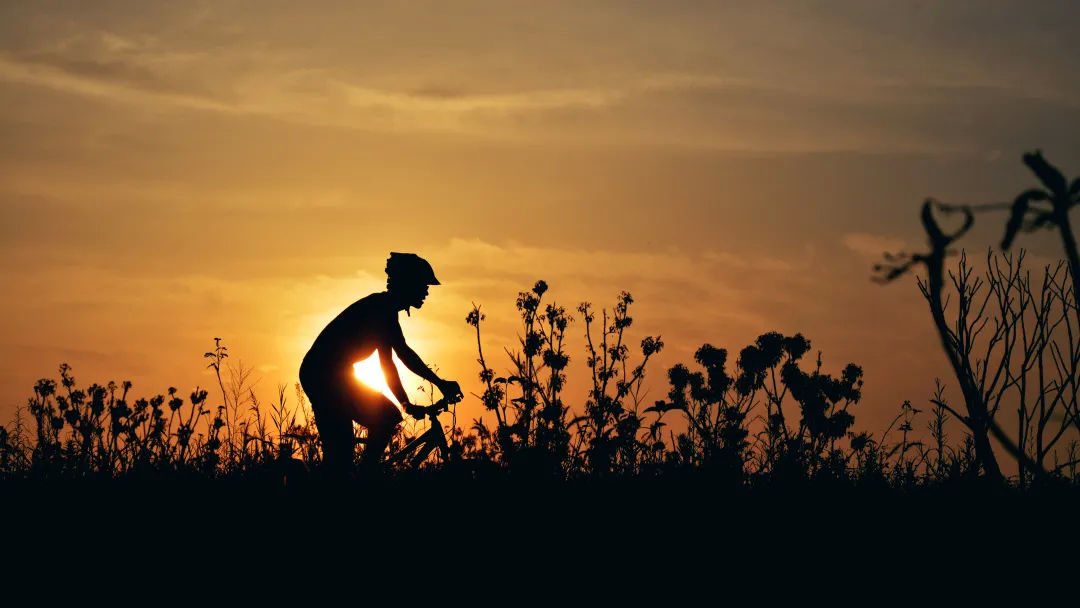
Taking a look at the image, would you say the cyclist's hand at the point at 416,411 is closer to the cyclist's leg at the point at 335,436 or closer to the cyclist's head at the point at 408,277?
the cyclist's leg at the point at 335,436

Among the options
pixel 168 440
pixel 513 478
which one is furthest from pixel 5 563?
pixel 513 478

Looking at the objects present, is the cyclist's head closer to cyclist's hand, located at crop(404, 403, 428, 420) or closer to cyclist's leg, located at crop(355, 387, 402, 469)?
cyclist's leg, located at crop(355, 387, 402, 469)

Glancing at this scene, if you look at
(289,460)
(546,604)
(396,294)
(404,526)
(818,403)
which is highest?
(396,294)

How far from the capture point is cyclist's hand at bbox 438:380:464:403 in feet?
24.2

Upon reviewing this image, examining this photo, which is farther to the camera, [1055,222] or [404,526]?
[404,526]

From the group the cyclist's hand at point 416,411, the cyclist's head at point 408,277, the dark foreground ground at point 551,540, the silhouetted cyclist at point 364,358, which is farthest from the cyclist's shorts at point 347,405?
the dark foreground ground at point 551,540

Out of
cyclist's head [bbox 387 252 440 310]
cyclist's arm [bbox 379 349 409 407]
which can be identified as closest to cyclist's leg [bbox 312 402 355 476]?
cyclist's arm [bbox 379 349 409 407]

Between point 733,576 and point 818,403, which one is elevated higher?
point 818,403

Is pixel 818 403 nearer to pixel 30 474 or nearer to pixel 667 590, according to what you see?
pixel 667 590

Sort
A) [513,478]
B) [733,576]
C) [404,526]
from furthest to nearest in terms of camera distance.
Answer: [513,478] → [404,526] → [733,576]

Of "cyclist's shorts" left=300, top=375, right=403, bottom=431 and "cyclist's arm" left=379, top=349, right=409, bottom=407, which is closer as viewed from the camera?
"cyclist's shorts" left=300, top=375, right=403, bottom=431

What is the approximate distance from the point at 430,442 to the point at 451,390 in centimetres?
43

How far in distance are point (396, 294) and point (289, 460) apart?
1702 millimetres

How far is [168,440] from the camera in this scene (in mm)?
7832
